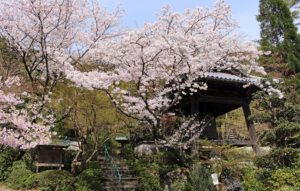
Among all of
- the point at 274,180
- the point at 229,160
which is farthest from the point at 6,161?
the point at 274,180

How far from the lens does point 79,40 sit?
29.2 feet

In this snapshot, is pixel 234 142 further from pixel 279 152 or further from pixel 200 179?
pixel 200 179

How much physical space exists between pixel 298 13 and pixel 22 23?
2276 centimetres

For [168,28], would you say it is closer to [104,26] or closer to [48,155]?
[104,26]

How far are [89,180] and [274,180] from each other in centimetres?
650

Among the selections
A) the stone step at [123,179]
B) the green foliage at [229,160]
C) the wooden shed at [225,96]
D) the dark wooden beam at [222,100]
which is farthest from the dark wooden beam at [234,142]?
the stone step at [123,179]

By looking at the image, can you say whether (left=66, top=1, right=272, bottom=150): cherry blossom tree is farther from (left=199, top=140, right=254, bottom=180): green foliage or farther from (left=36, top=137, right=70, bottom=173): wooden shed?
(left=36, top=137, right=70, bottom=173): wooden shed

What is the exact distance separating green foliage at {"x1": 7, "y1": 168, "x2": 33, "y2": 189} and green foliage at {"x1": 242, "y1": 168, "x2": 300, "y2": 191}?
8.27m

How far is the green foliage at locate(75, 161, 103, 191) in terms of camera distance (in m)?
8.20

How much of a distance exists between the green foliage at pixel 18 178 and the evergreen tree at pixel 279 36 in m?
18.5

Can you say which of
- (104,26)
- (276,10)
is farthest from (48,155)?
(276,10)

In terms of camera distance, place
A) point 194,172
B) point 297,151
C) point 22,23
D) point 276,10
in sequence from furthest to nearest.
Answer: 1. point 276,10
2. point 22,23
3. point 194,172
4. point 297,151

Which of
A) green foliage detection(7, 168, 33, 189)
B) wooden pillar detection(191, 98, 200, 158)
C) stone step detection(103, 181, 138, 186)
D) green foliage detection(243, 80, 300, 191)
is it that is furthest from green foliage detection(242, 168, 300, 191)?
green foliage detection(7, 168, 33, 189)

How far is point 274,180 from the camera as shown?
590 cm
